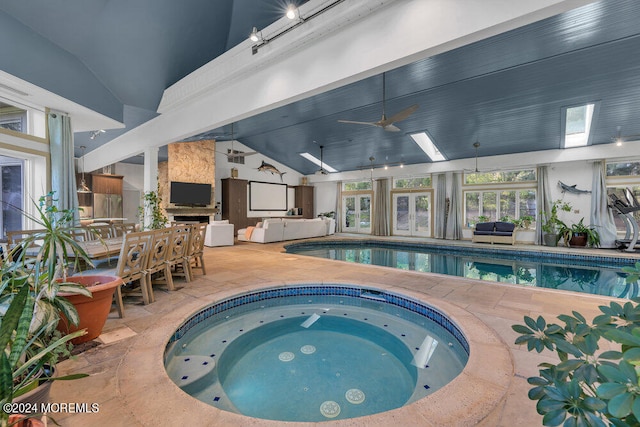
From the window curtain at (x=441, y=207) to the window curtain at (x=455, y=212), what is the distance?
19cm

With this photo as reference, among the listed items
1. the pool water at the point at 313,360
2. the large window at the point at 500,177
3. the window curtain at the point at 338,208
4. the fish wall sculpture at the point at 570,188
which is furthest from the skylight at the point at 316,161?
the pool water at the point at 313,360

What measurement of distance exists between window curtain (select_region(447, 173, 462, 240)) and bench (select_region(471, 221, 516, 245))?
0.68 m

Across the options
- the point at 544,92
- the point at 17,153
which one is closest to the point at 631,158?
the point at 544,92

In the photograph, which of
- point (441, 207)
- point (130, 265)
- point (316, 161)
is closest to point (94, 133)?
point (130, 265)

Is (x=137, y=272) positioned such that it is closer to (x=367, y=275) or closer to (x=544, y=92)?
(x=367, y=275)

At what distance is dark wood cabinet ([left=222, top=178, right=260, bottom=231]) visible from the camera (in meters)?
10.6

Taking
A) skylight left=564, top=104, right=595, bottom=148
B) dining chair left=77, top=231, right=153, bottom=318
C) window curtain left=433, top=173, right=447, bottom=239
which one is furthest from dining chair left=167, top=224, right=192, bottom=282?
window curtain left=433, top=173, right=447, bottom=239

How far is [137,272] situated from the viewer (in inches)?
121

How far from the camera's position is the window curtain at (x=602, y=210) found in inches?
310

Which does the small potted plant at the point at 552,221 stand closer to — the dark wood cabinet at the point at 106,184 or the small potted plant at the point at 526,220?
the small potted plant at the point at 526,220

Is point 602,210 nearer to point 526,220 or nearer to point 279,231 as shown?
point 526,220

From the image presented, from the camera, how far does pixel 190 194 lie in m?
9.23

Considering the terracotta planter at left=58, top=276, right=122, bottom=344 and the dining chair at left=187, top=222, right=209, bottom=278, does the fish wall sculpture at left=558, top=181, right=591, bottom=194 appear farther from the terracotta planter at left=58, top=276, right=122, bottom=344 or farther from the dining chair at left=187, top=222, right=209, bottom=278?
the terracotta planter at left=58, top=276, right=122, bottom=344

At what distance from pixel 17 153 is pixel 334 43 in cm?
490
